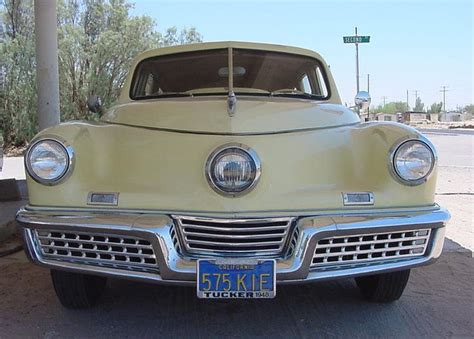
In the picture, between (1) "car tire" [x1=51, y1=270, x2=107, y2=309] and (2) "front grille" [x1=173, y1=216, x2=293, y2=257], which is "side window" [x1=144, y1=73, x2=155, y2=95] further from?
(2) "front grille" [x1=173, y1=216, x2=293, y2=257]

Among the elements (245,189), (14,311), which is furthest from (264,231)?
(14,311)

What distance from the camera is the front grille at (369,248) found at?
2469 mm

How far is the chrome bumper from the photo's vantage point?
2.38 m

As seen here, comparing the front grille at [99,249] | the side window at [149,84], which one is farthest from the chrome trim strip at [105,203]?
the side window at [149,84]

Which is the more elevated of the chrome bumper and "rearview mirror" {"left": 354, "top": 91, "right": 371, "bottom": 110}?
"rearview mirror" {"left": 354, "top": 91, "right": 371, "bottom": 110}

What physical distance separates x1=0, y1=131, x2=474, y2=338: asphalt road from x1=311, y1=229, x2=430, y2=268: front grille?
19.1 inches

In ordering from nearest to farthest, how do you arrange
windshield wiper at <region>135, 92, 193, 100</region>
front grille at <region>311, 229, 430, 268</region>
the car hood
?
front grille at <region>311, 229, 430, 268</region> → the car hood → windshield wiper at <region>135, 92, 193, 100</region>

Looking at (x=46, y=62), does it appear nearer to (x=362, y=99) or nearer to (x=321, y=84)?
(x=321, y=84)

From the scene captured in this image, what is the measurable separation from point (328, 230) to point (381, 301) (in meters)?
1.06

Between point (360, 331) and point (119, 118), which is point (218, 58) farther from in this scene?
point (360, 331)

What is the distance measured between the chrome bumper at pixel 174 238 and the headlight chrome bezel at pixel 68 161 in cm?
16

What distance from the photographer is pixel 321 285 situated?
358 cm

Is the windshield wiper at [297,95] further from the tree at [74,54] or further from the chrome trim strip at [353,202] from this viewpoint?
the tree at [74,54]

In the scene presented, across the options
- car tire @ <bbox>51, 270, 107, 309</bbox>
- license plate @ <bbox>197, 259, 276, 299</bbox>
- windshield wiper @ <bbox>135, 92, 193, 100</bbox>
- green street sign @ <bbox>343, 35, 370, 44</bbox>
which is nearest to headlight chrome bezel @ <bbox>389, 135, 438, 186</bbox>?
license plate @ <bbox>197, 259, 276, 299</bbox>
